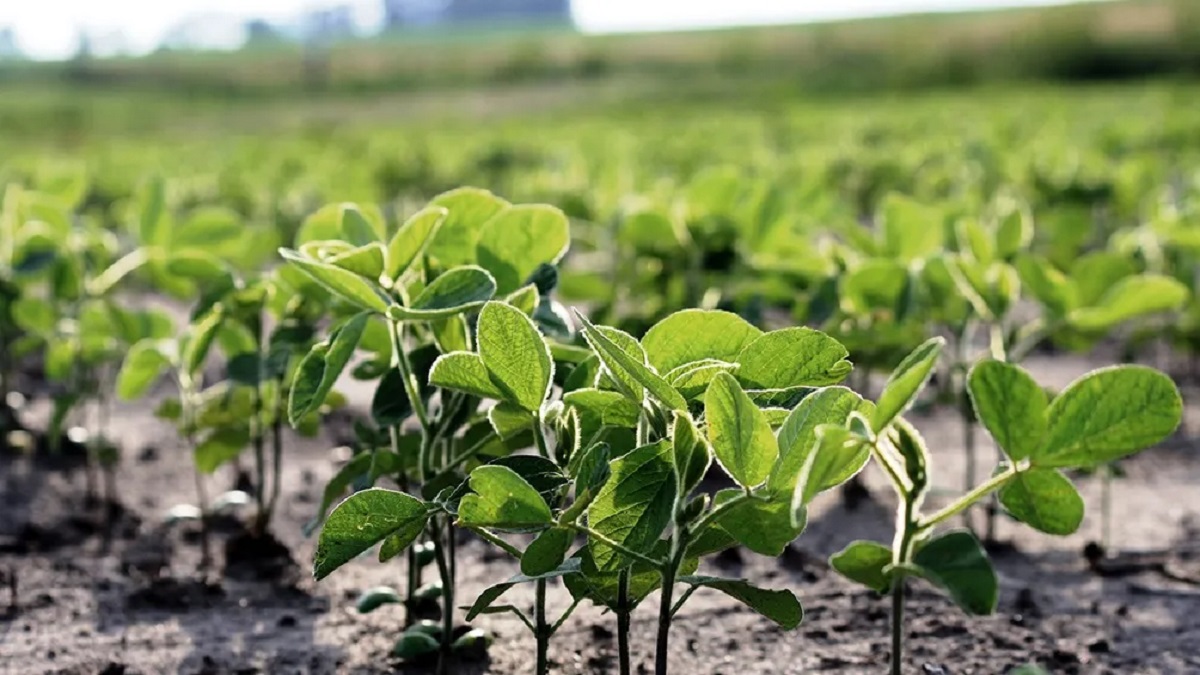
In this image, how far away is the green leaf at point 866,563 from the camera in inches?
44.2

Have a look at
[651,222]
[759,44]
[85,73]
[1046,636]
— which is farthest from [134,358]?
[85,73]

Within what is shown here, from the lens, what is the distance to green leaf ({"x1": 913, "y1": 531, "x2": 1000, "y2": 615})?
3.39ft

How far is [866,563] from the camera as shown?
1133 millimetres

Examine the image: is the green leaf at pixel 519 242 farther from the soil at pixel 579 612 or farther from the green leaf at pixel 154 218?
the green leaf at pixel 154 218

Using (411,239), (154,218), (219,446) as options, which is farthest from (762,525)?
(154,218)

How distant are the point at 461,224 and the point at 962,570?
860mm

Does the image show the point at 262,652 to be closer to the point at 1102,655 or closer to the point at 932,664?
the point at 932,664

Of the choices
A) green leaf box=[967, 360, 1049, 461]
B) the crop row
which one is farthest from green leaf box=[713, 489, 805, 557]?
green leaf box=[967, 360, 1049, 461]

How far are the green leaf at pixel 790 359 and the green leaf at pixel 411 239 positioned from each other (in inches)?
17.3

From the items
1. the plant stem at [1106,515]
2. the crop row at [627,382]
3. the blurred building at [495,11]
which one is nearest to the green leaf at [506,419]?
the crop row at [627,382]

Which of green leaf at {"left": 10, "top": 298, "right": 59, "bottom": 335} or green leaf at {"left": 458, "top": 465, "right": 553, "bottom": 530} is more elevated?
green leaf at {"left": 10, "top": 298, "right": 59, "bottom": 335}

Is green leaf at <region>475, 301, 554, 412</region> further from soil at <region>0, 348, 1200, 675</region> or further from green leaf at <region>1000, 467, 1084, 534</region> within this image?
soil at <region>0, 348, 1200, 675</region>

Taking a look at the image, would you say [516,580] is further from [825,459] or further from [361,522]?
[825,459]

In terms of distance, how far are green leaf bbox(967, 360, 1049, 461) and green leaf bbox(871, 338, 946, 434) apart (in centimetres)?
5
